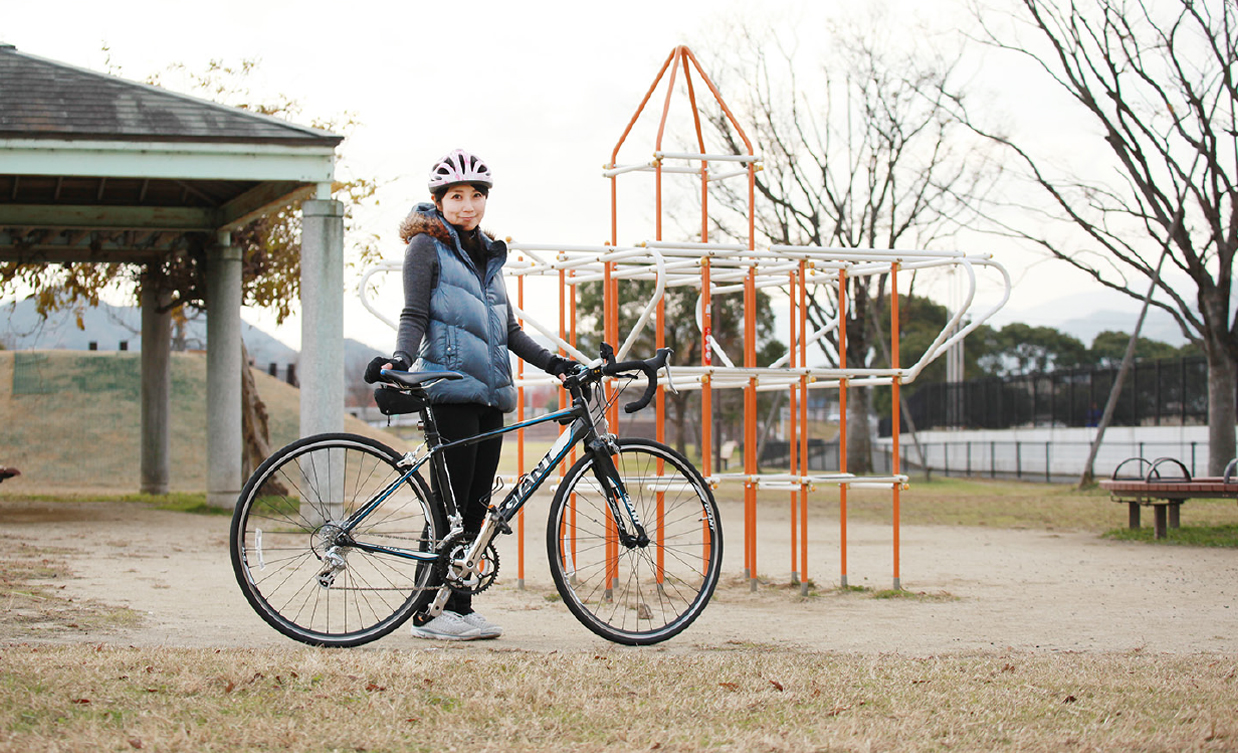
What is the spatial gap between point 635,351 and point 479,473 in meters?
34.7

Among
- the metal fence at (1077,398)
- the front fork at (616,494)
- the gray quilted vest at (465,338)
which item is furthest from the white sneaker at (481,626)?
the metal fence at (1077,398)

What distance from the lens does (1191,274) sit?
21281mm

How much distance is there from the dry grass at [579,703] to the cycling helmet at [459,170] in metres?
1.87

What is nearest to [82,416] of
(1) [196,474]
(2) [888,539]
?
(1) [196,474]

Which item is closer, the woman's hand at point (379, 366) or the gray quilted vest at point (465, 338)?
the woman's hand at point (379, 366)

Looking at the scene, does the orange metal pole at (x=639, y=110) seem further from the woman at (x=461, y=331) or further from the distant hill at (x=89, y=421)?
the distant hill at (x=89, y=421)

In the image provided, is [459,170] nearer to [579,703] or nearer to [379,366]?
[379,366]

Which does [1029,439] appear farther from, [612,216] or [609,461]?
[609,461]

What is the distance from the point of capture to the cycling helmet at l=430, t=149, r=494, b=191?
5109 mm

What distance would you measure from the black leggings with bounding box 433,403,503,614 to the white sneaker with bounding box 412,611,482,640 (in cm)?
7

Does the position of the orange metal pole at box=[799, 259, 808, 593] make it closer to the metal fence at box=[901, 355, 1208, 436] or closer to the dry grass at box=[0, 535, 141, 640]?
the dry grass at box=[0, 535, 141, 640]

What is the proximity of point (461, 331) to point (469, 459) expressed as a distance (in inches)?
20.0

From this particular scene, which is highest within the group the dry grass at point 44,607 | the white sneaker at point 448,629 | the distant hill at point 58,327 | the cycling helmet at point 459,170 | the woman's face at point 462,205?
the distant hill at point 58,327

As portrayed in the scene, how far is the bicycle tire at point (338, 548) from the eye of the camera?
4711 mm
